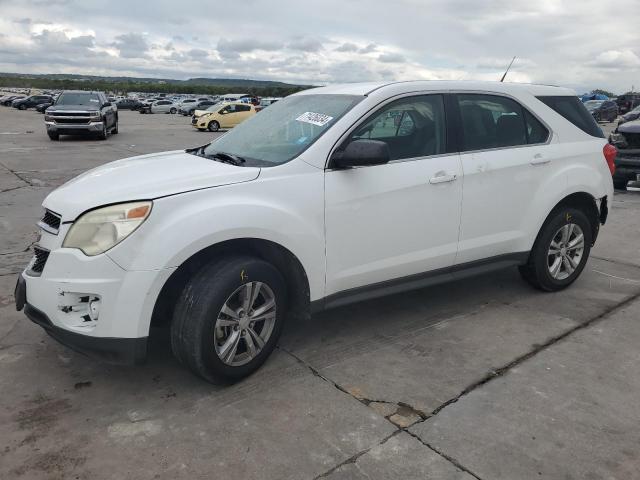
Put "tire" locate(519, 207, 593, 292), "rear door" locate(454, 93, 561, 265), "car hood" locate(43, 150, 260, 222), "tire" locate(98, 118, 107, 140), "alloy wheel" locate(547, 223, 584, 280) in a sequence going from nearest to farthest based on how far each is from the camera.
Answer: "car hood" locate(43, 150, 260, 222)
"rear door" locate(454, 93, 561, 265)
"tire" locate(519, 207, 593, 292)
"alloy wheel" locate(547, 223, 584, 280)
"tire" locate(98, 118, 107, 140)

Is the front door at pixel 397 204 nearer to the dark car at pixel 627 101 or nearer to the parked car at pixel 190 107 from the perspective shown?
the parked car at pixel 190 107

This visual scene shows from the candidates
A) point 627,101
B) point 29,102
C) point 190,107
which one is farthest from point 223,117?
point 627,101

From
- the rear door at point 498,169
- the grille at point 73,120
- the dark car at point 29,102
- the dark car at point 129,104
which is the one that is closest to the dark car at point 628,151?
the rear door at point 498,169

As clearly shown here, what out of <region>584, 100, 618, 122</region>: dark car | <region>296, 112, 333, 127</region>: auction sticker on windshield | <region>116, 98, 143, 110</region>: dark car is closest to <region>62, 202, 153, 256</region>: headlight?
<region>296, 112, 333, 127</region>: auction sticker on windshield

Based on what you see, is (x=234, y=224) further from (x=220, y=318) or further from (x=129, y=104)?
(x=129, y=104)

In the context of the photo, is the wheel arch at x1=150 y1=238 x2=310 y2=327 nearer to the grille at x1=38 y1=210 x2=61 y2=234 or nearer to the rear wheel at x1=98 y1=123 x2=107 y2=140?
Answer: the grille at x1=38 y1=210 x2=61 y2=234

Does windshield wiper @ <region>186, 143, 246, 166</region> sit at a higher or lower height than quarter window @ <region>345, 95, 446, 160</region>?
lower

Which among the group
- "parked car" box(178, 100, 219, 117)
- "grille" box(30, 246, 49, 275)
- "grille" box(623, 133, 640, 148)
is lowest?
"grille" box(30, 246, 49, 275)

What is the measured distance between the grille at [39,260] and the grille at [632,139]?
965 cm

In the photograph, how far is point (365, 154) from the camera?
321 centimetres

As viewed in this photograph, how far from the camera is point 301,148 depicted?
3383 millimetres

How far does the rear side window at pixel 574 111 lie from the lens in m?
4.49

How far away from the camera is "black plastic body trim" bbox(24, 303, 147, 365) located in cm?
280

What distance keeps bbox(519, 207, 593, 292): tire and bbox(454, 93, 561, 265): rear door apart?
261 mm
